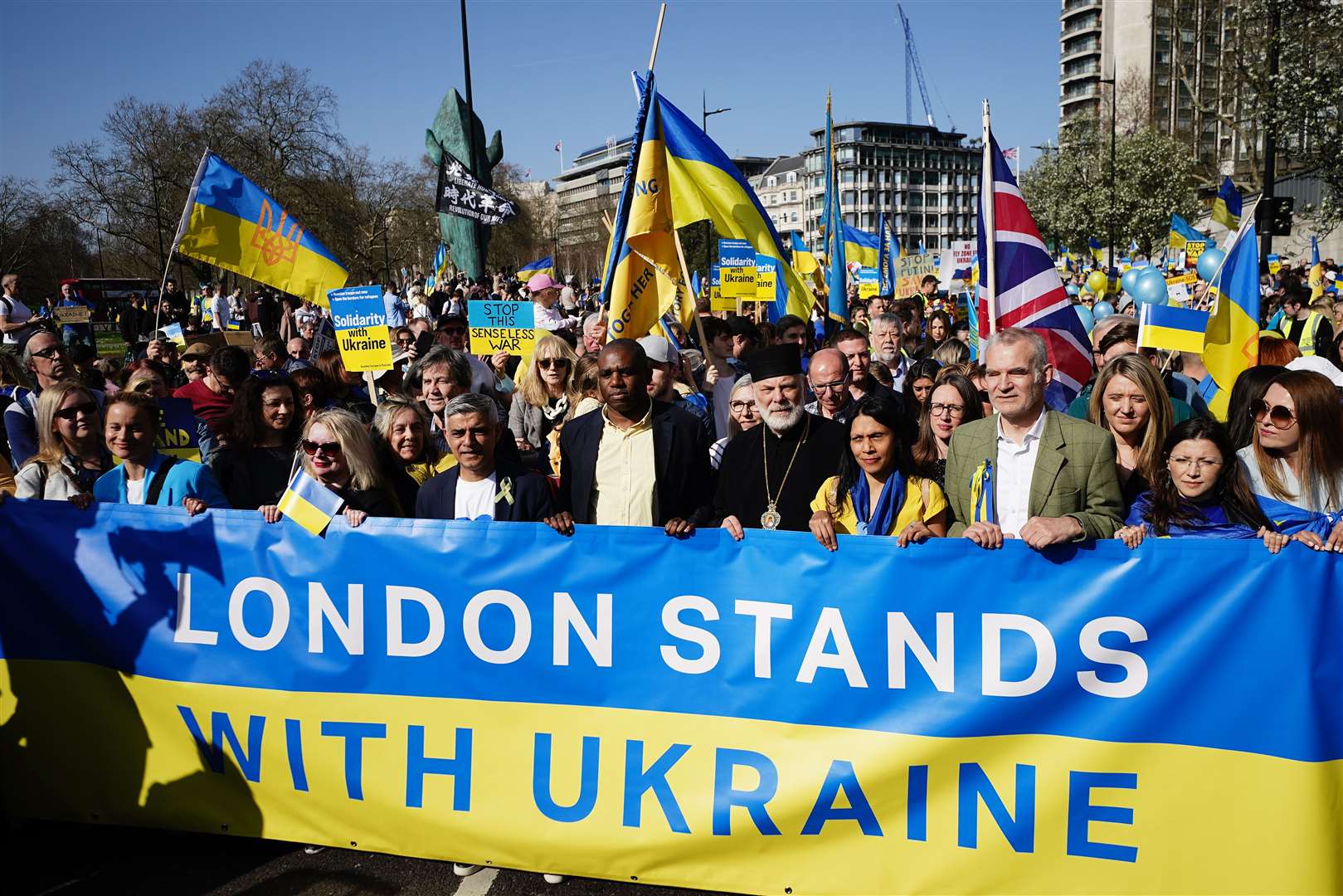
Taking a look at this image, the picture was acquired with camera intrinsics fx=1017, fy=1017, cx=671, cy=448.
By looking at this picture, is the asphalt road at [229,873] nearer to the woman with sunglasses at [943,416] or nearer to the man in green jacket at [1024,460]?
the man in green jacket at [1024,460]

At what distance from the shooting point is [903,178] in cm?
15188

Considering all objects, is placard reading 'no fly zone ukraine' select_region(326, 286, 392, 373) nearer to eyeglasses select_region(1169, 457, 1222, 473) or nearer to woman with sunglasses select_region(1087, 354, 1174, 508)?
woman with sunglasses select_region(1087, 354, 1174, 508)

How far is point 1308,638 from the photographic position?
3113 millimetres

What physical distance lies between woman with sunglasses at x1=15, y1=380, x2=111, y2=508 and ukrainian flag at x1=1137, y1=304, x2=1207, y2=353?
5485mm

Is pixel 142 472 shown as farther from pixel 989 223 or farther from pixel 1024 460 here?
pixel 989 223

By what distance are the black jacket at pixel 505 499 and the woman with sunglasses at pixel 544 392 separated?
8.00 feet

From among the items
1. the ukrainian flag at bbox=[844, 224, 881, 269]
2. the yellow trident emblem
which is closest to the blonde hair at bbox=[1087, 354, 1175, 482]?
the yellow trident emblem

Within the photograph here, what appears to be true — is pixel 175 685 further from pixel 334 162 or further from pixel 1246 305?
pixel 334 162

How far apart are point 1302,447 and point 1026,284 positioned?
1.98 m

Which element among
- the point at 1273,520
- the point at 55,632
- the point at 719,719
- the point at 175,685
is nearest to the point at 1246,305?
the point at 1273,520

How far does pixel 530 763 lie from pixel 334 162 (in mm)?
50449

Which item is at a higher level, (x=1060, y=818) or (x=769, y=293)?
(x=769, y=293)

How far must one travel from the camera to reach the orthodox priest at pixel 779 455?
435 centimetres

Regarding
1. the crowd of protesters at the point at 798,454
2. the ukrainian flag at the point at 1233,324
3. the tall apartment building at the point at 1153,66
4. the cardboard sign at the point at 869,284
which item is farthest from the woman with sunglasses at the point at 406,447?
the tall apartment building at the point at 1153,66
